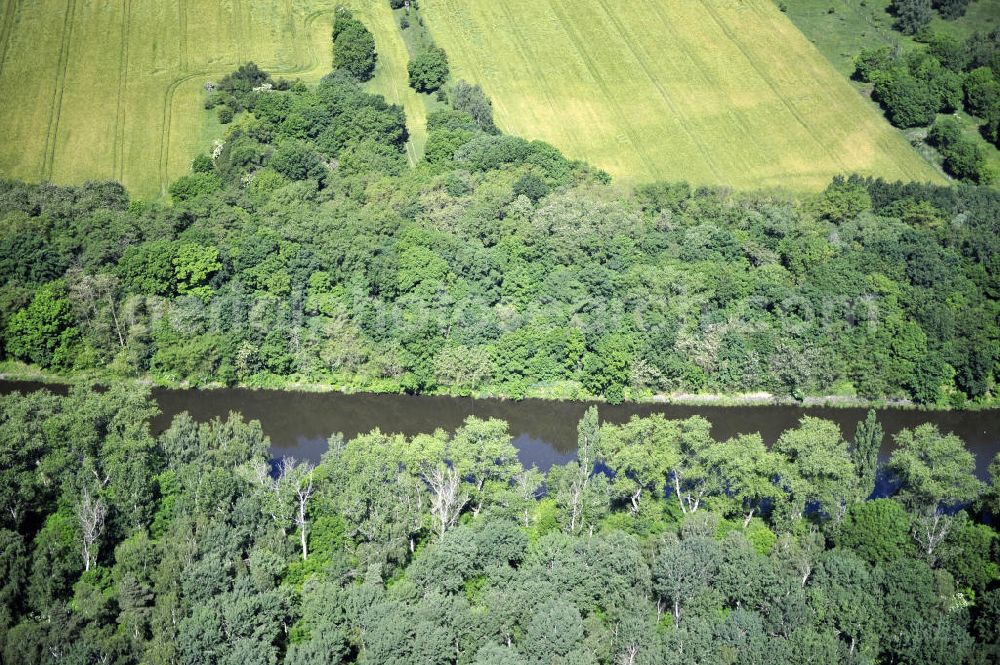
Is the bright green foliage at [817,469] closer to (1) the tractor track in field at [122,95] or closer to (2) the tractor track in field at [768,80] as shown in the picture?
(2) the tractor track in field at [768,80]

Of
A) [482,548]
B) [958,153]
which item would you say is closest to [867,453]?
[482,548]

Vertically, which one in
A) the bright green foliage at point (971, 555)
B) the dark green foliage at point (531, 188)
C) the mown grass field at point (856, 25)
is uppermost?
the mown grass field at point (856, 25)

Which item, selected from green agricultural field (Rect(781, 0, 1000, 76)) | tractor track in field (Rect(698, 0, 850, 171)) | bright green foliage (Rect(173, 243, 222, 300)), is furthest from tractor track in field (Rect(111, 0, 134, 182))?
green agricultural field (Rect(781, 0, 1000, 76))

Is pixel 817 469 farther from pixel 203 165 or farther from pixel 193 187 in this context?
pixel 203 165

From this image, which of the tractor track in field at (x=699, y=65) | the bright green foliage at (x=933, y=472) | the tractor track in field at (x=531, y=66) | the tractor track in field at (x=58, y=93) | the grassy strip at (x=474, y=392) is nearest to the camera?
the bright green foliage at (x=933, y=472)

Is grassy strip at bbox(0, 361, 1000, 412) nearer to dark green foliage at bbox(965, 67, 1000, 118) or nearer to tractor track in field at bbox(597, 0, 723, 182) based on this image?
tractor track in field at bbox(597, 0, 723, 182)

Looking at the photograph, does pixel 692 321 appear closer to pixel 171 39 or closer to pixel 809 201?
pixel 809 201

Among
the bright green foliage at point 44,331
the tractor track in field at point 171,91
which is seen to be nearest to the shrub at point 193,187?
the tractor track in field at point 171,91
